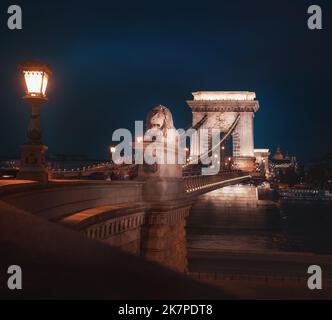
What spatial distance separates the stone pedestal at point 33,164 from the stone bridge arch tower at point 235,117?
86786mm

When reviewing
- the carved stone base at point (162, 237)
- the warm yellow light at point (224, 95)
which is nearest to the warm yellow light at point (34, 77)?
the carved stone base at point (162, 237)

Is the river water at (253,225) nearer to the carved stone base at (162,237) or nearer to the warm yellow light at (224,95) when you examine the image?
the warm yellow light at (224,95)

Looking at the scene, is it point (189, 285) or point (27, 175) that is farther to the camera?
point (27, 175)

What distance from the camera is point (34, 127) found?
344 inches

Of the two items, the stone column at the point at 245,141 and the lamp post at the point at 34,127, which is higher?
the stone column at the point at 245,141

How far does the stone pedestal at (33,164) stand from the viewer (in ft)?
28.0

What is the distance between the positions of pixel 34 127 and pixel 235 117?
9073 cm

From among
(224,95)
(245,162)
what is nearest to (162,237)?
(245,162)

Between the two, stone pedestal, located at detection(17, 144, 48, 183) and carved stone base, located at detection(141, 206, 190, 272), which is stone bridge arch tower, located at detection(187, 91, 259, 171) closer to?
carved stone base, located at detection(141, 206, 190, 272)

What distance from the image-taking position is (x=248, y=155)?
98.4m

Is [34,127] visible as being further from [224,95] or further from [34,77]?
[224,95]
